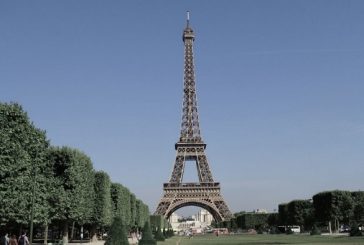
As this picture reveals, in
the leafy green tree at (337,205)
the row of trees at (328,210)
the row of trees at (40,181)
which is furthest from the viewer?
the row of trees at (328,210)

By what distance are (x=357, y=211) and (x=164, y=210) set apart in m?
44.5

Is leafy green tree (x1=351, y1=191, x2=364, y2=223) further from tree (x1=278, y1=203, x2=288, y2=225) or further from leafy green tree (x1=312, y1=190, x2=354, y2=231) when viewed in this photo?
tree (x1=278, y1=203, x2=288, y2=225)

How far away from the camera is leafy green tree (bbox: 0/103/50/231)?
38.0 metres

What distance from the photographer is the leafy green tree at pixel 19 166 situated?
3797 centimetres

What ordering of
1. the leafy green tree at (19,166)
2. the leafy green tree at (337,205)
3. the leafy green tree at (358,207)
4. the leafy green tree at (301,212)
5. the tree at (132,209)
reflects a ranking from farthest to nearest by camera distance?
the leafy green tree at (301,212) → the leafy green tree at (358,207) → the leafy green tree at (337,205) → the tree at (132,209) → the leafy green tree at (19,166)

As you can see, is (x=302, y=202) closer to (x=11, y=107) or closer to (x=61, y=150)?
(x=61, y=150)

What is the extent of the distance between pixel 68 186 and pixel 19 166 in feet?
46.5

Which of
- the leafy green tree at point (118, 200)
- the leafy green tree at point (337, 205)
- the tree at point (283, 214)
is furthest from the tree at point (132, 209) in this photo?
the tree at point (283, 214)

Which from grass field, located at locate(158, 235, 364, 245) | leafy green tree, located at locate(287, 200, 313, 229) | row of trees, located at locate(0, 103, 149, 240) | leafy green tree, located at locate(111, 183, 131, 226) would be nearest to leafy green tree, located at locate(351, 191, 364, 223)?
leafy green tree, located at locate(287, 200, 313, 229)

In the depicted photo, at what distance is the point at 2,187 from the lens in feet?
124

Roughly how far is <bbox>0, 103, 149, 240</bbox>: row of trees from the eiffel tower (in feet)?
195

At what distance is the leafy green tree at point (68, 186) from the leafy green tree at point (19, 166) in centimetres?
653

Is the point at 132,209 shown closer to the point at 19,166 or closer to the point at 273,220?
the point at 273,220

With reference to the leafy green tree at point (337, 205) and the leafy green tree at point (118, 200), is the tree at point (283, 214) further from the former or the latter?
the leafy green tree at point (118, 200)
